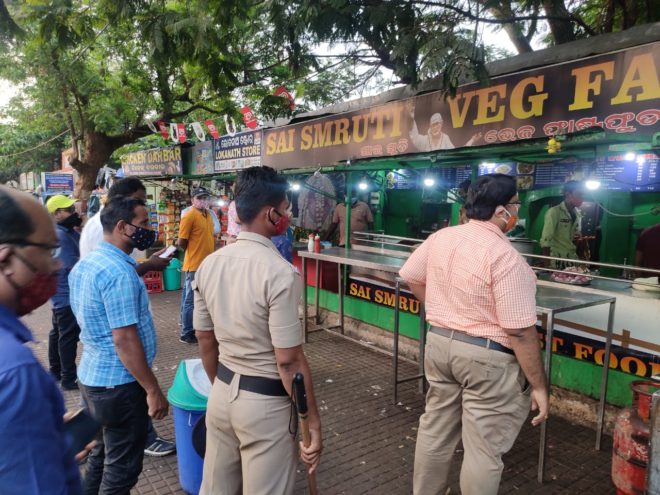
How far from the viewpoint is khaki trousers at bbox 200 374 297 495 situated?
1802 mm

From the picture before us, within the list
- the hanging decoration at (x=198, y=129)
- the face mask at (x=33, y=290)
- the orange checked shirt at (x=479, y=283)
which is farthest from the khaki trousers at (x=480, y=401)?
the hanging decoration at (x=198, y=129)

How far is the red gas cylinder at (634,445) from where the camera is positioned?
8.58 feet

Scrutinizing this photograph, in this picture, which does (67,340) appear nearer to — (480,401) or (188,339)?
(188,339)

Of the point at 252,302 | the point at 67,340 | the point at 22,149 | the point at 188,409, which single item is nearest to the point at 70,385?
the point at 67,340

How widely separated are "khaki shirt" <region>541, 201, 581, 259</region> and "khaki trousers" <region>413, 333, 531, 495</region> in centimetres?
499

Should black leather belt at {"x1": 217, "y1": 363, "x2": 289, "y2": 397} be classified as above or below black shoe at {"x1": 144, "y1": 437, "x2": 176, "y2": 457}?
above

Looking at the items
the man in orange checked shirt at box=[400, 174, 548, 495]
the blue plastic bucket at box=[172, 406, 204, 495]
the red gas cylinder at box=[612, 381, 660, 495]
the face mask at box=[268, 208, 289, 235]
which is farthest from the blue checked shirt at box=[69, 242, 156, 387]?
the red gas cylinder at box=[612, 381, 660, 495]

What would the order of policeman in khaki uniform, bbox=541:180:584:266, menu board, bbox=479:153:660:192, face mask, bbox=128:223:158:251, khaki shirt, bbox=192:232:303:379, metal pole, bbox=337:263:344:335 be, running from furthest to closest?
menu board, bbox=479:153:660:192
policeman in khaki uniform, bbox=541:180:584:266
metal pole, bbox=337:263:344:335
face mask, bbox=128:223:158:251
khaki shirt, bbox=192:232:303:379

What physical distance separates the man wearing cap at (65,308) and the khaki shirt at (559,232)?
6.23 m

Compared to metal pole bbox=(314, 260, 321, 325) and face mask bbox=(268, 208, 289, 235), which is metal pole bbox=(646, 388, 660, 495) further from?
metal pole bbox=(314, 260, 321, 325)

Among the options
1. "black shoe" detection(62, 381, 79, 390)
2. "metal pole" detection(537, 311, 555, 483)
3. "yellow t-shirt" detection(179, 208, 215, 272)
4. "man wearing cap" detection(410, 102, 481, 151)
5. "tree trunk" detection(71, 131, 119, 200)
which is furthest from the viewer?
"tree trunk" detection(71, 131, 119, 200)

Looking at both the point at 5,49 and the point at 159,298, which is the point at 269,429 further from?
the point at 159,298

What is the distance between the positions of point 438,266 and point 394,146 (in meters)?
3.36

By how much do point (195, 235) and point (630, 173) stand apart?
7517 millimetres
